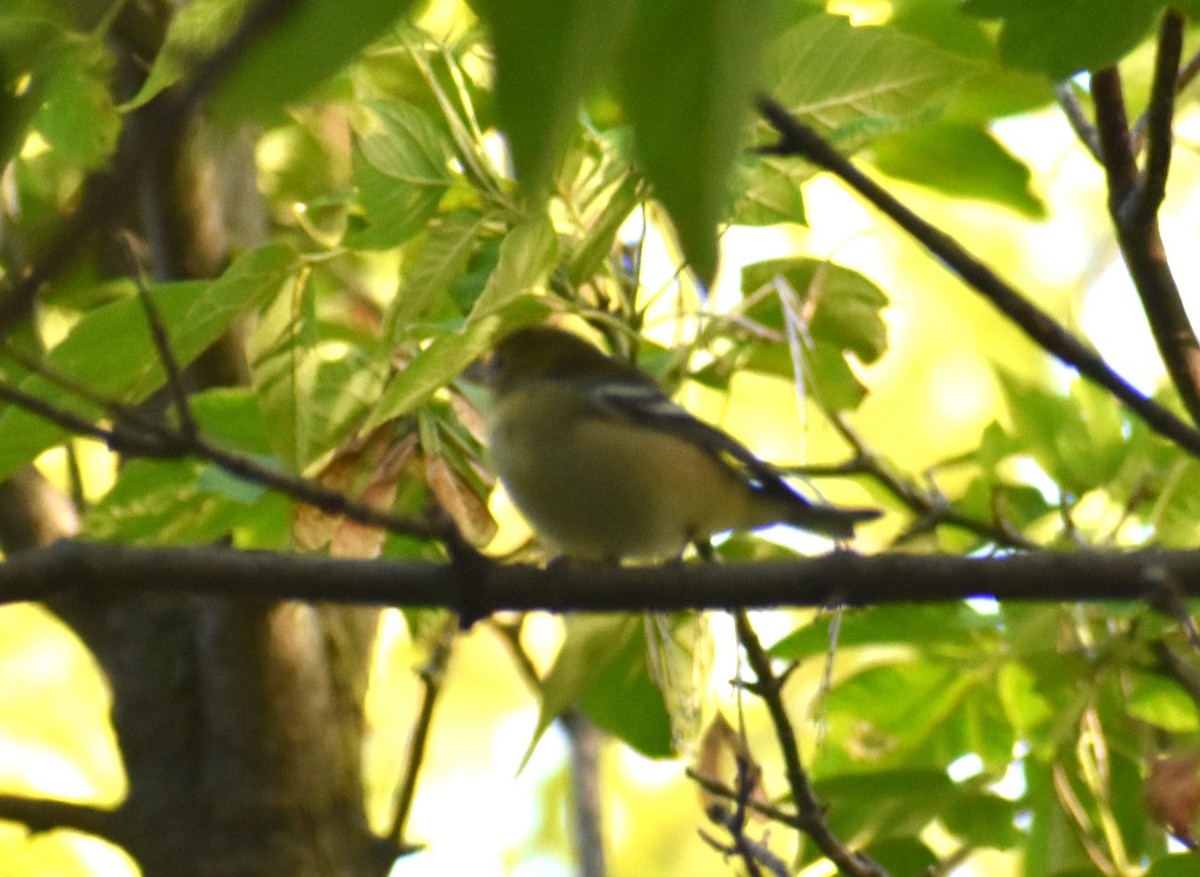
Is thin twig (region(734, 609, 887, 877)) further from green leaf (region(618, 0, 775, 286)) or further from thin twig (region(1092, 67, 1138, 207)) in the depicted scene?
green leaf (region(618, 0, 775, 286))

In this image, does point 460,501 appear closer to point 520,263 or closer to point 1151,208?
point 520,263

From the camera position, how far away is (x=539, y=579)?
1.86 meters

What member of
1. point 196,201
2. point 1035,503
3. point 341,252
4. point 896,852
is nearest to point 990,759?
point 896,852

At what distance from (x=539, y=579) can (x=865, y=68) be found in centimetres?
91

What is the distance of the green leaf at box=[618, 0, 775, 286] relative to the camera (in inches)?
23.4

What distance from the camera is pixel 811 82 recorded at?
7.02 ft

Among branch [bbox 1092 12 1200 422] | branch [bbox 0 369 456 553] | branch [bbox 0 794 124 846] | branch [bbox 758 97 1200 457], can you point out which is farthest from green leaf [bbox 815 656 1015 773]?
branch [bbox 0 369 456 553]

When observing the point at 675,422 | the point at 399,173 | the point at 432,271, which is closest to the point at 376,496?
the point at 432,271

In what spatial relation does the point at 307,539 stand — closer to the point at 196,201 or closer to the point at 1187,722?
the point at 196,201

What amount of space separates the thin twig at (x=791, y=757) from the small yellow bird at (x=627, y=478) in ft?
2.00

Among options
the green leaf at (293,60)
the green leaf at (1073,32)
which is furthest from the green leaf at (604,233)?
the green leaf at (293,60)

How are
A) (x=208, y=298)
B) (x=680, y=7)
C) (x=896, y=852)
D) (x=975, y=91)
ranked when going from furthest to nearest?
(x=975, y=91) < (x=896, y=852) < (x=208, y=298) < (x=680, y=7)

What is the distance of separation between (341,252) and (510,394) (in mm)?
860

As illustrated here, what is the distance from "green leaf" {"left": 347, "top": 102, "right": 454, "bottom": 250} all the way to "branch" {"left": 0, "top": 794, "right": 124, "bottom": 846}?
3.84 ft
